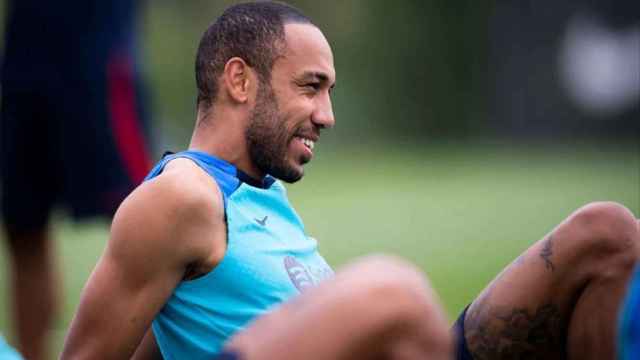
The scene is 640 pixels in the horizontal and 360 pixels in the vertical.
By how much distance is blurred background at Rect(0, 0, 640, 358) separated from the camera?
15.7m

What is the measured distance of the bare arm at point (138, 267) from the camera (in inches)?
142

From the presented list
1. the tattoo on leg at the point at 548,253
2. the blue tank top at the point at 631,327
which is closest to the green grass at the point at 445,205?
the tattoo on leg at the point at 548,253

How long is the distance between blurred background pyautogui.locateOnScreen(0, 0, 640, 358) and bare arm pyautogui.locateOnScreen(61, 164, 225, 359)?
31.6 ft

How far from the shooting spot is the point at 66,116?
22.4 feet

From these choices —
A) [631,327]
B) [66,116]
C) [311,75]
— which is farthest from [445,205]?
[631,327]

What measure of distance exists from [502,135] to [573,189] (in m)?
10.1

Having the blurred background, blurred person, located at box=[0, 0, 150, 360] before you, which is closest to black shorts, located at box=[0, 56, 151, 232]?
blurred person, located at box=[0, 0, 150, 360]

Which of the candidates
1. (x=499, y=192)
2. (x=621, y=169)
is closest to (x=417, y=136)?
(x=621, y=169)

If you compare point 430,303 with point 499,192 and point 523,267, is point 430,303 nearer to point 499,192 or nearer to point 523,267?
point 523,267

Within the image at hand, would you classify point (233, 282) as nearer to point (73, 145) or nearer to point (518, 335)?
point (518, 335)

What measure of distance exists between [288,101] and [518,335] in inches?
34.4

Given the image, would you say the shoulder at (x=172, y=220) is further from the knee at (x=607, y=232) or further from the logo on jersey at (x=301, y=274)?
the knee at (x=607, y=232)

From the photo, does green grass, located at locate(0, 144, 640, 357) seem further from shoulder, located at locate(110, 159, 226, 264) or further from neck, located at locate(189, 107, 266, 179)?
shoulder, located at locate(110, 159, 226, 264)

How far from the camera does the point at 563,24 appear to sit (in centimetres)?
2525
